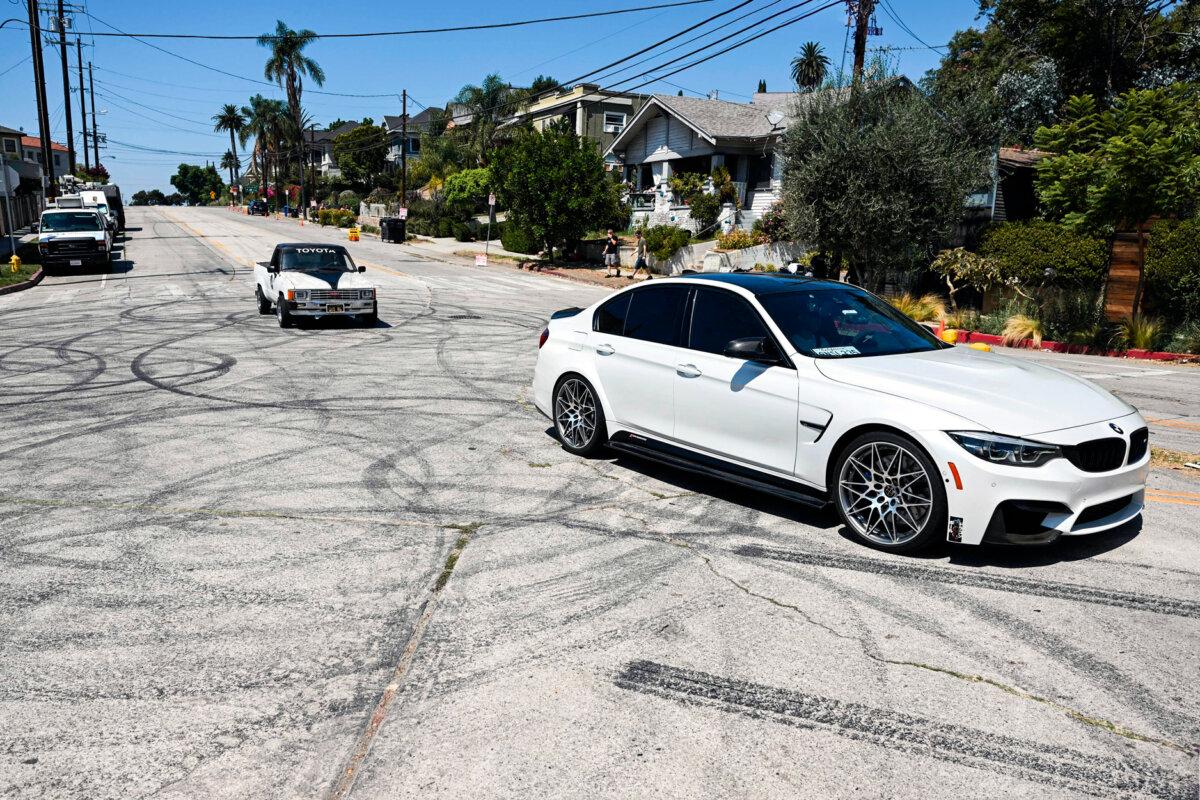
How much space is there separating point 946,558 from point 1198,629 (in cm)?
130

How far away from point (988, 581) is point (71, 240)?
30.3m

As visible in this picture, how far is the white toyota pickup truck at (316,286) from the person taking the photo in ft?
53.4

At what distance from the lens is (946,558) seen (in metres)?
5.38

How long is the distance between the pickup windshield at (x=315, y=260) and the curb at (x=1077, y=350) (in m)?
12.8

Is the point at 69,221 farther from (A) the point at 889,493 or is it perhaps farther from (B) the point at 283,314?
(A) the point at 889,493

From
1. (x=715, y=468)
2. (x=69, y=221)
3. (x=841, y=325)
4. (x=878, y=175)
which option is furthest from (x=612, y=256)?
(x=715, y=468)

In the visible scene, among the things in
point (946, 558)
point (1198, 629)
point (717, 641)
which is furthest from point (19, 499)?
point (1198, 629)

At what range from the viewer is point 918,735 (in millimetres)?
3525

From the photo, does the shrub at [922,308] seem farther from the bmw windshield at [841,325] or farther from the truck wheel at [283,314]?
the bmw windshield at [841,325]

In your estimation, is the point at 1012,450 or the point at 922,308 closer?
the point at 1012,450

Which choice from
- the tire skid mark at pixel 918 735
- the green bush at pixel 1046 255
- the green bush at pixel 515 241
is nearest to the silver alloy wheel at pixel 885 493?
the tire skid mark at pixel 918 735

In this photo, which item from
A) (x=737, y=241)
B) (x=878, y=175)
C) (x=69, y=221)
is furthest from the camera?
(x=737, y=241)

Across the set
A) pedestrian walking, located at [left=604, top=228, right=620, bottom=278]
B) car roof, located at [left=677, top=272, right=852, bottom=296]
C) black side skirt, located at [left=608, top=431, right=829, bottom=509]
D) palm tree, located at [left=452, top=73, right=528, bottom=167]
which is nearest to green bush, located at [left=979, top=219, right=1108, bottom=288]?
pedestrian walking, located at [left=604, top=228, right=620, bottom=278]

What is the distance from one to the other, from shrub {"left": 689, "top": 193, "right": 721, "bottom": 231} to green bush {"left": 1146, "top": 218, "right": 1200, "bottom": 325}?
20.8 metres
